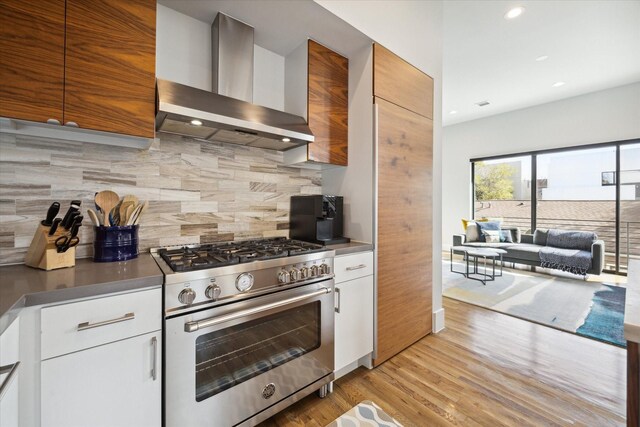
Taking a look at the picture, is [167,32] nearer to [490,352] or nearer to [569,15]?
[490,352]

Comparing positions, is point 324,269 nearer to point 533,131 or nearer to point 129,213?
point 129,213

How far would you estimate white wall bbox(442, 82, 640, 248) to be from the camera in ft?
15.7

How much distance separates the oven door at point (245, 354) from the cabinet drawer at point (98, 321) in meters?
0.10

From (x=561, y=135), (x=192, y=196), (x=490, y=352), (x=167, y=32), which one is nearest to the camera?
(x=167, y=32)

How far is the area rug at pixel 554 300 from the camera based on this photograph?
2852 millimetres

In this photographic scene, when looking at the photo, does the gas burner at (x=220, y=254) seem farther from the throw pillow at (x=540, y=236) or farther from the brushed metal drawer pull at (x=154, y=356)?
the throw pillow at (x=540, y=236)

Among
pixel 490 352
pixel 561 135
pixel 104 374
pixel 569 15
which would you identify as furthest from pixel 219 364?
pixel 561 135

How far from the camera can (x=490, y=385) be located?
1.92 meters

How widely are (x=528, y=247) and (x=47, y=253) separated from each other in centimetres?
637

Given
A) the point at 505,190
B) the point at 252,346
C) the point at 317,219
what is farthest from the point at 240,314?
the point at 505,190

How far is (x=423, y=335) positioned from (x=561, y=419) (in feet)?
3.47

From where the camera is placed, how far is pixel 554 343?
2.51 metres

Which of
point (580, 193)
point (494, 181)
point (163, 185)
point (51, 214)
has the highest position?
point (494, 181)

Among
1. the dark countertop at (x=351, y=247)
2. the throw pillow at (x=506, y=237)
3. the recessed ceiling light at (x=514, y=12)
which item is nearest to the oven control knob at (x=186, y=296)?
the dark countertop at (x=351, y=247)
